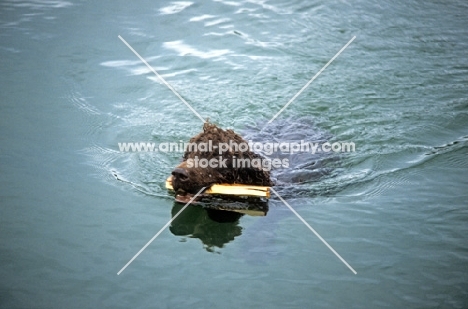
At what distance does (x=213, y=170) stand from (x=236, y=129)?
3.07m

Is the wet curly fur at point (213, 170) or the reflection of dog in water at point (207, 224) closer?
the wet curly fur at point (213, 170)

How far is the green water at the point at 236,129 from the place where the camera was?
630cm

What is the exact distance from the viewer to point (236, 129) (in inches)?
379

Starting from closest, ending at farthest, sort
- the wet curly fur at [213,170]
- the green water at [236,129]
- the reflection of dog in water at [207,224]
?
the green water at [236,129]
the wet curly fur at [213,170]
the reflection of dog in water at [207,224]

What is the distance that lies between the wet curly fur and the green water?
2.36ft

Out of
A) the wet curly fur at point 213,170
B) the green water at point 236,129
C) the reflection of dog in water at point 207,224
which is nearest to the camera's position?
the green water at point 236,129

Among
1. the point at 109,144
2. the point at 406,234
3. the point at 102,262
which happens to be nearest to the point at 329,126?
the point at 406,234

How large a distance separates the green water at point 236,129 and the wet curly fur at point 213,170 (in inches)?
28.4

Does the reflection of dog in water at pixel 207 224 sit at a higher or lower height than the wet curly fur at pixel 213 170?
lower

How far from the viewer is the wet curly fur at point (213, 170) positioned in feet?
21.2

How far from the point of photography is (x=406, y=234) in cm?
716

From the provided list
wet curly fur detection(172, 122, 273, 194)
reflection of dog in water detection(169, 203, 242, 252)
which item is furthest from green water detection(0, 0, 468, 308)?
wet curly fur detection(172, 122, 273, 194)

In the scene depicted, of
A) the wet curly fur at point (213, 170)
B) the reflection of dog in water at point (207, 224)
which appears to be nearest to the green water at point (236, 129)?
the reflection of dog in water at point (207, 224)

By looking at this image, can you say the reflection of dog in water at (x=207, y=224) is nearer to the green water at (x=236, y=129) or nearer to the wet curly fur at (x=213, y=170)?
the green water at (x=236, y=129)
